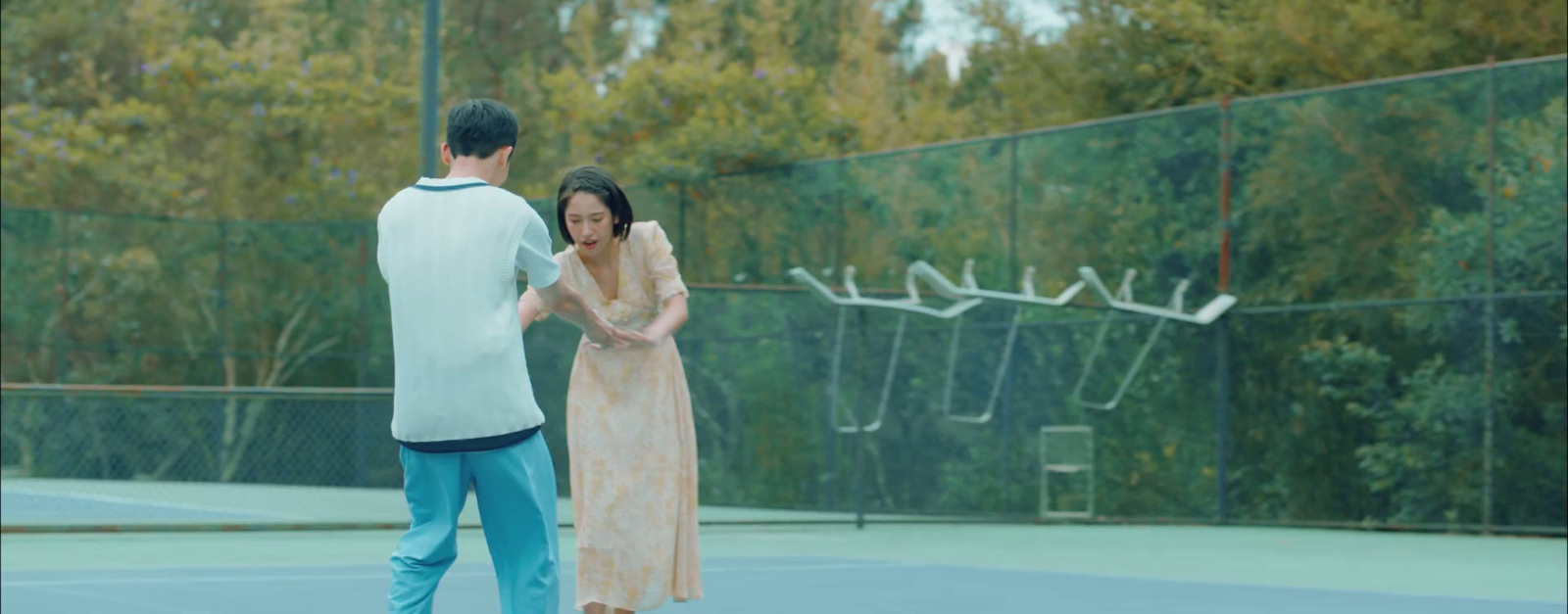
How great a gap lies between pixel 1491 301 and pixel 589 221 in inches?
333

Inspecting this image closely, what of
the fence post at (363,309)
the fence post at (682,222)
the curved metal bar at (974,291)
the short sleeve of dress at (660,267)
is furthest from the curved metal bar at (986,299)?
the short sleeve of dress at (660,267)

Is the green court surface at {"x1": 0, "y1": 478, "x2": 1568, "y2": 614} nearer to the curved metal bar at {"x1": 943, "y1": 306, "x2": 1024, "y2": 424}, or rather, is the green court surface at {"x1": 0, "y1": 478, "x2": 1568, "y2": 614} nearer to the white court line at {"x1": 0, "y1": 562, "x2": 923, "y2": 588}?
the white court line at {"x1": 0, "y1": 562, "x2": 923, "y2": 588}

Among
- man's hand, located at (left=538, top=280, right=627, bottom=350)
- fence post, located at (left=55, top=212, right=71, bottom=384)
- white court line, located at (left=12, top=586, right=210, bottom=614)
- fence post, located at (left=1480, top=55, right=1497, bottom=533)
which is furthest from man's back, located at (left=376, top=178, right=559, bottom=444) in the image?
fence post, located at (left=55, top=212, right=71, bottom=384)

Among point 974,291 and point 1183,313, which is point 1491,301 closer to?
point 1183,313

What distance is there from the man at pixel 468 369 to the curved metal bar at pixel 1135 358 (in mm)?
10241

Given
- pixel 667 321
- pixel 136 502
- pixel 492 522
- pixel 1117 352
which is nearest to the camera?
pixel 492 522

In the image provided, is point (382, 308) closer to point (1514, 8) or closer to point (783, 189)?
point (783, 189)

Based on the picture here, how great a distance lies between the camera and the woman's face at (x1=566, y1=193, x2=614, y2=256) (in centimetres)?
611

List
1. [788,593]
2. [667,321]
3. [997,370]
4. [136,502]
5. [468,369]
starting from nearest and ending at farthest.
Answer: [468,369], [667,321], [788,593], [136,502], [997,370]

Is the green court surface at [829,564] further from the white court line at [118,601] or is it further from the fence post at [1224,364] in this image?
the fence post at [1224,364]

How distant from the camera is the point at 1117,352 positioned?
1522cm

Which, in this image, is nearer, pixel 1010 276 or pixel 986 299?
pixel 986 299

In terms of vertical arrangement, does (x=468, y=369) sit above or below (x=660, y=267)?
below

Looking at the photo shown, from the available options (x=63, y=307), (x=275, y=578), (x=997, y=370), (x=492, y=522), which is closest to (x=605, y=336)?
(x=492, y=522)
